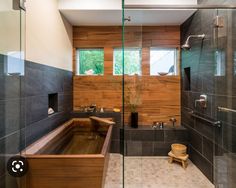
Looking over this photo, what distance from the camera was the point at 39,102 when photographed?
2.26 m

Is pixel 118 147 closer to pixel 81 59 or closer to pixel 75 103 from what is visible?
pixel 75 103

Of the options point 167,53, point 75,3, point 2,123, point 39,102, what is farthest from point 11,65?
point 167,53

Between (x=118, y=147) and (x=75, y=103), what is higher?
(x=75, y=103)

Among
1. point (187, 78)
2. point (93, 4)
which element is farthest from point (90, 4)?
point (187, 78)

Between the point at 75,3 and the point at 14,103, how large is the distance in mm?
2012

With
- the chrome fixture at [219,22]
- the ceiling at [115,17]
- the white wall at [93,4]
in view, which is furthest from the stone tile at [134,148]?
the white wall at [93,4]

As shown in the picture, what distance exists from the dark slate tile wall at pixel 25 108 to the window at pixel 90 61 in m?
0.93

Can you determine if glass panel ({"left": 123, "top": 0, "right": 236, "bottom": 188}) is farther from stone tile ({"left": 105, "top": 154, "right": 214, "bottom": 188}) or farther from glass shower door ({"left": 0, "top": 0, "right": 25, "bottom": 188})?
glass shower door ({"left": 0, "top": 0, "right": 25, "bottom": 188})

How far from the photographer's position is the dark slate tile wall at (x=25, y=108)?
1505 mm

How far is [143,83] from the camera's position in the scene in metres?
3.60

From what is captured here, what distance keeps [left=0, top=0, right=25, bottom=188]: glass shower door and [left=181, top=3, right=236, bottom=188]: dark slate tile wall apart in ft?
7.28

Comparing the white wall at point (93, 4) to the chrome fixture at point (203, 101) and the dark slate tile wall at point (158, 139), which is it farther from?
the dark slate tile wall at point (158, 139)

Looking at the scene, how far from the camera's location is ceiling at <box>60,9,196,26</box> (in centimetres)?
302

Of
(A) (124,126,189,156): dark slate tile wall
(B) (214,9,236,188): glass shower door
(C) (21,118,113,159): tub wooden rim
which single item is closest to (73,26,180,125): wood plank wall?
(A) (124,126,189,156): dark slate tile wall
